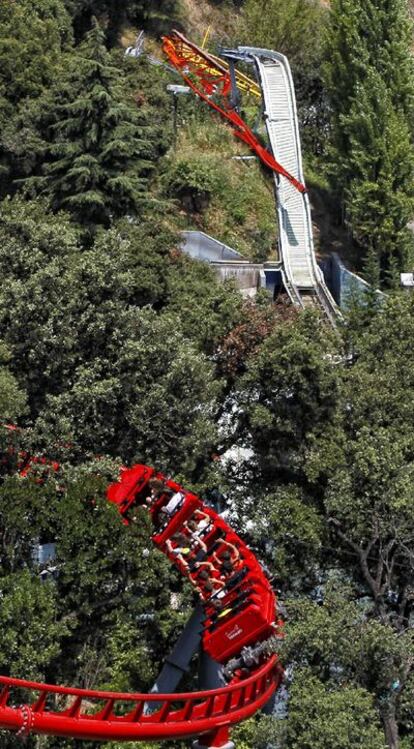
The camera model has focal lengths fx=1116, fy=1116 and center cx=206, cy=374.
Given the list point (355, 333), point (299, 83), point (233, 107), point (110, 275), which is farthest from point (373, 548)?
point (299, 83)

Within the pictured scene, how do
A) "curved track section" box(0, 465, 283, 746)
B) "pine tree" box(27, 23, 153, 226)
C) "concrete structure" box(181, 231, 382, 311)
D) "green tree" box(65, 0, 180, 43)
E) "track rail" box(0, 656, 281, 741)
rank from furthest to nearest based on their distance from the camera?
"green tree" box(65, 0, 180, 43) → "concrete structure" box(181, 231, 382, 311) → "pine tree" box(27, 23, 153, 226) → "curved track section" box(0, 465, 283, 746) → "track rail" box(0, 656, 281, 741)

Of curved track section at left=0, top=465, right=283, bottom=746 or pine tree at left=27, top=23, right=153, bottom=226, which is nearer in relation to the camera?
curved track section at left=0, top=465, right=283, bottom=746

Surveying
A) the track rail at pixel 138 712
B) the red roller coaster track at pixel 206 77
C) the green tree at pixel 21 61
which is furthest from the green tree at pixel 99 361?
the red roller coaster track at pixel 206 77

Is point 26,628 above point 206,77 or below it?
below

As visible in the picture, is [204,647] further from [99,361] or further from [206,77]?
[206,77]

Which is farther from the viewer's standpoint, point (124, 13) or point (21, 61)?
point (124, 13)

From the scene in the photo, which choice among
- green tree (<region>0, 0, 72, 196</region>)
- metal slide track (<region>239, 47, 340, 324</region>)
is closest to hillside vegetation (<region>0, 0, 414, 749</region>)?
green tree (<region>0, 0, 72, 196</region>)

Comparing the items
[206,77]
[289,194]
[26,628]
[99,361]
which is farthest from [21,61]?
[26,628]

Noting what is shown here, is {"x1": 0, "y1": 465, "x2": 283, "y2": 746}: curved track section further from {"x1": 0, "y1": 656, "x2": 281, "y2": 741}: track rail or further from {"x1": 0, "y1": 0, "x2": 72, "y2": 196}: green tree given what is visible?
{"x1": 0, "y1": 0, "x2": 72, "y2": 196}: green tree
